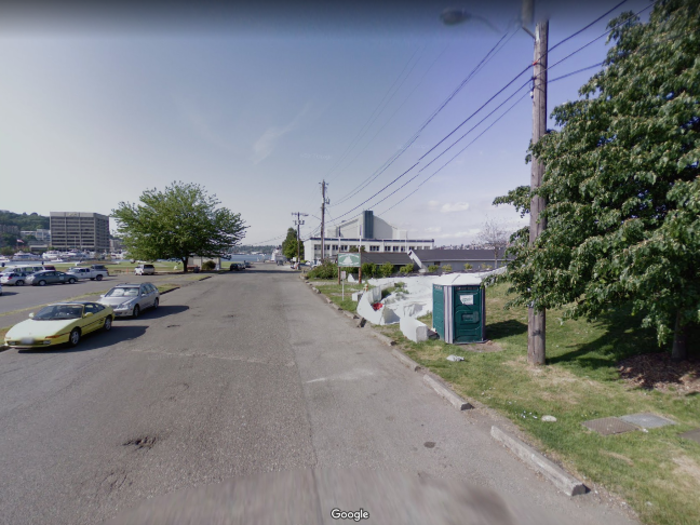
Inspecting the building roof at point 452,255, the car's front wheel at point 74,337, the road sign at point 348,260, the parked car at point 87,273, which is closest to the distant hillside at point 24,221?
the parked car at point 87,273

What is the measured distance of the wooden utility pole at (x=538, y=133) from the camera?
6371mm

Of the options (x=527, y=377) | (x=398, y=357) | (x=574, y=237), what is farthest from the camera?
(x=398, y=357)

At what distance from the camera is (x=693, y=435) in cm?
394

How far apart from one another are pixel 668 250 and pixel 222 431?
243 inches

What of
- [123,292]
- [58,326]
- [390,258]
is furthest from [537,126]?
[390,258]

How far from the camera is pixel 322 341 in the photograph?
31.2ft

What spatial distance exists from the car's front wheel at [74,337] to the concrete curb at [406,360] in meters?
8.85

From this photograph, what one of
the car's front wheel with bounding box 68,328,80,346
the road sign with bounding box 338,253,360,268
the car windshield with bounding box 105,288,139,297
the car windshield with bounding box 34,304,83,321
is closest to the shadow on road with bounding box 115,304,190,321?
the car windshield with bounding box 105,288,139,297

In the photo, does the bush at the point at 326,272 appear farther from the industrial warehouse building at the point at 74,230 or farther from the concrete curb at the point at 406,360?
the industrial warehouse building at the point at 74,230

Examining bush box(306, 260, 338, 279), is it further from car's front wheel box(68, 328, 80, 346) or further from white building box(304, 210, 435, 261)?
white building box(304, 210, 435, 261)

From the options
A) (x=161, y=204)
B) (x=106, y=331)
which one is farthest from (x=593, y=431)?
(x=161, y=204)

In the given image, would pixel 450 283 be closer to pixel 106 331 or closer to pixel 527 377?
pixel 527 377

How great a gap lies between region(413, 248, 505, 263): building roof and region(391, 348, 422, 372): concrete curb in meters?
43.0

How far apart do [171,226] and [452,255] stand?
1672 inches
